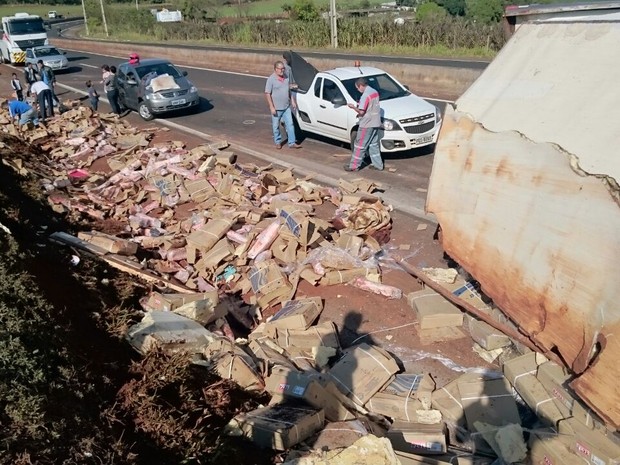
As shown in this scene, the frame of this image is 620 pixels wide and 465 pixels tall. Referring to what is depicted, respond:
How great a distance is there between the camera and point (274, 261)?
7879 mm

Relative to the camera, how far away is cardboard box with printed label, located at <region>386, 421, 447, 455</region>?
457cm

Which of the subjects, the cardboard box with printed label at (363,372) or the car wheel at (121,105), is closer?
the cardboard box with printed label at (363,372)

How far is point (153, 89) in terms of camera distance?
18.2 metres

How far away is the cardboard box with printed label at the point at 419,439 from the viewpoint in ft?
15.0

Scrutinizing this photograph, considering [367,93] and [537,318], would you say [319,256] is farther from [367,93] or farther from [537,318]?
[367,93]

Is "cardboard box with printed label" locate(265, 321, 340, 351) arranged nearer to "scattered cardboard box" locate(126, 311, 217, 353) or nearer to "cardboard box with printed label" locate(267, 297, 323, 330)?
"cardboard box with printed label" locate(267, 297, 323, 330)

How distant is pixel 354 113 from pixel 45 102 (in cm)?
1099

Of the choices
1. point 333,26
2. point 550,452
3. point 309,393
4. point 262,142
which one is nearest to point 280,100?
point 262,142

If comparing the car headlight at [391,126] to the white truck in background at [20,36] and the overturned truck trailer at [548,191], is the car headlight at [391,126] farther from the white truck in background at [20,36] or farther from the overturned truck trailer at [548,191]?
the white truck in background at [20,36]

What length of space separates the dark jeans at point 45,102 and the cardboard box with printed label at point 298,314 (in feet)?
47.1

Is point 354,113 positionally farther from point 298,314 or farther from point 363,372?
point 363,372

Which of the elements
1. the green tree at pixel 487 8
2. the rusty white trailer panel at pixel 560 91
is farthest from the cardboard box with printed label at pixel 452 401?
the green tree at pixel 487 8

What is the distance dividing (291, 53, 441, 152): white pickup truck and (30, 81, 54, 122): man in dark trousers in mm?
8521

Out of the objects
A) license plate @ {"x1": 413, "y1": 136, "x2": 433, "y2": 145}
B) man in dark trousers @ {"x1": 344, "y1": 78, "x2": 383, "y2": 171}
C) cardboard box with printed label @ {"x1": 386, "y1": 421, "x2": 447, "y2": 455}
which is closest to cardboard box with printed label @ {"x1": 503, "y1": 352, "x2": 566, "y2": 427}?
cardboard box with printed label @ {"x1": 386, "y1": 421, "x2": 447, "y2": 455}
